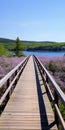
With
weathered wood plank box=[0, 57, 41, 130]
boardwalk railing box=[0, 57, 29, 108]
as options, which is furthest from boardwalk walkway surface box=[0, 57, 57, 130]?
boardwalk railing box=[0, 57, 29, 108]

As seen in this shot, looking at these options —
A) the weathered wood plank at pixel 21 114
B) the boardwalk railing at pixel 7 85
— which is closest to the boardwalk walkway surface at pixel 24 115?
the weathered wood plank at pixel 21 114

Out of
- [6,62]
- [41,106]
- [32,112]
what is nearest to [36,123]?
[32,112]

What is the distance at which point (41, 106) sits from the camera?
405 inches

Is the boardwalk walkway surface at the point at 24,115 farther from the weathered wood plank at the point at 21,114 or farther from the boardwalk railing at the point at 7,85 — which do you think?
the boardwalk railing at the point at 7,85

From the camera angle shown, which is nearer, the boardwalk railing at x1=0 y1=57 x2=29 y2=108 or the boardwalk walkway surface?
the boardwalk walkway surface

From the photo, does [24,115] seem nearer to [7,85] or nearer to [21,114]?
[21,114]

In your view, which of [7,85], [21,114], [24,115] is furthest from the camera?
[7,85]

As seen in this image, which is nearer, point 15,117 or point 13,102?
point 15,117

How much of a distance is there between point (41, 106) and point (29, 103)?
62cm

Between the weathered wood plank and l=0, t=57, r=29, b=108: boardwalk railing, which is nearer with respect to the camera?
the weathered wood plank

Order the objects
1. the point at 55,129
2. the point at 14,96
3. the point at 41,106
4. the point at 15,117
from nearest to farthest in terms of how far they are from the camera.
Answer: the point at 55,129 < the point at 15,117 < the point at 41,106 < the point at 14,96

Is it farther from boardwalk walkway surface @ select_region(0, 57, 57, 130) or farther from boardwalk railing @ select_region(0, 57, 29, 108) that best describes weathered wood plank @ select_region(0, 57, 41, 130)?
boardwalk railing @ select_region(0, 57, 29, 108)

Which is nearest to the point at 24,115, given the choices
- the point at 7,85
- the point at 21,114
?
the point at 21,114

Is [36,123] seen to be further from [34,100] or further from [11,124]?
[34,100]
